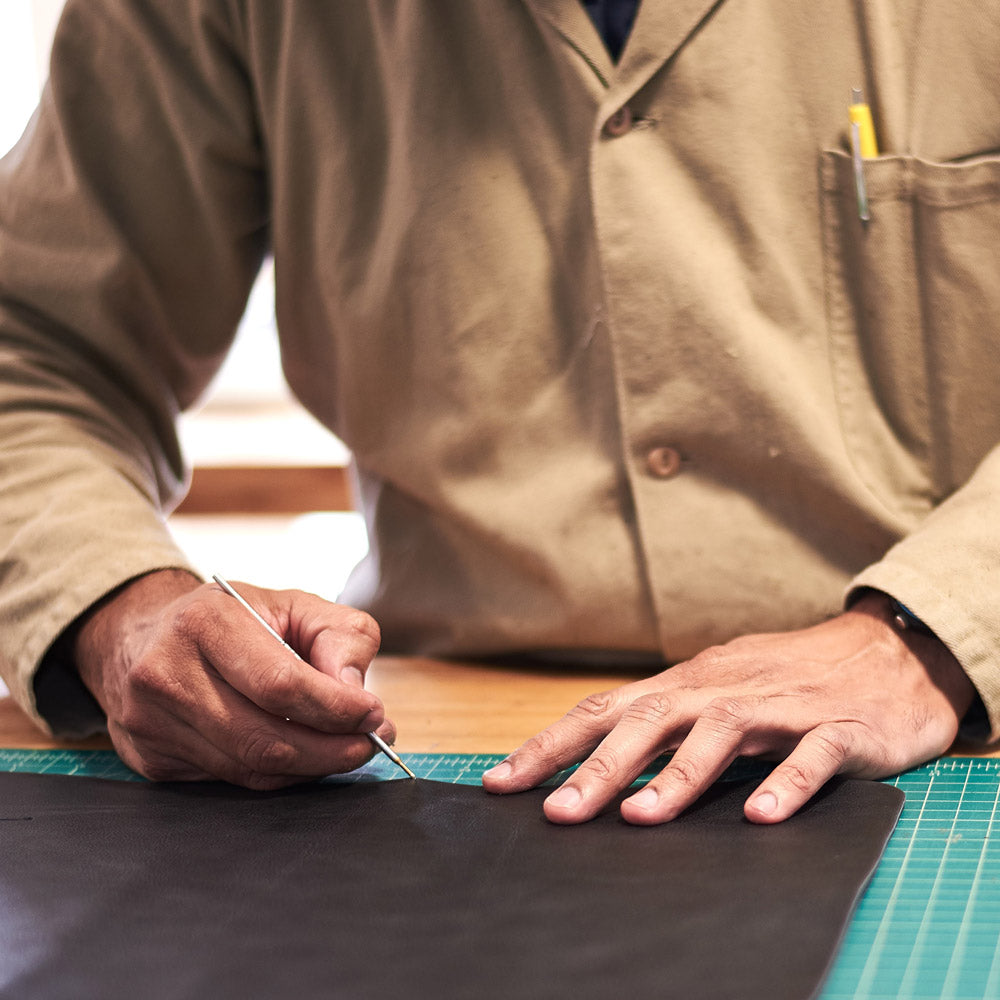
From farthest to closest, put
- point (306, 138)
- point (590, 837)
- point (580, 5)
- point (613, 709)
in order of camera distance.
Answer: point (306, 138)
point (580, 5)
point (613, 709)
point (590, 837)

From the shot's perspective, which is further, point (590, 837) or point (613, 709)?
point (613, 709)

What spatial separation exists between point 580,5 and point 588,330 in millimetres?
254

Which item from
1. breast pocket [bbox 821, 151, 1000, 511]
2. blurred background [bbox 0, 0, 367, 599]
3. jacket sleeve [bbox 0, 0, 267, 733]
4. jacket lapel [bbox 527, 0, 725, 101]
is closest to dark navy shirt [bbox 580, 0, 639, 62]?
jacket lapel [bbox 527, 0, 725, 101]

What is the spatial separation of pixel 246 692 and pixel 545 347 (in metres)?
0.41

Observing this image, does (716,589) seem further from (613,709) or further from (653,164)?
(653,164)

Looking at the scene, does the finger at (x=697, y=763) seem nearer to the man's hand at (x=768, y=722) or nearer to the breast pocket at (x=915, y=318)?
the man's hand at (x=768, y=722)

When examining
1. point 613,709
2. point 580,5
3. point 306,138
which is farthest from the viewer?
point 306,138

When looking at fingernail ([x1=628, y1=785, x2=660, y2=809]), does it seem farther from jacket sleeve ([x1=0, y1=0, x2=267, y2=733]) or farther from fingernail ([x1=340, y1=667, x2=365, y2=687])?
jacket sleeve ([x1=0, y1=0, x2=267, y2=733])

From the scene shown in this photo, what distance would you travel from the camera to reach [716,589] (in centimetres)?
101

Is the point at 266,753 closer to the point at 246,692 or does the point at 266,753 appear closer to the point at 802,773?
the point at 246,692

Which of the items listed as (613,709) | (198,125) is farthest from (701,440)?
(198,125)

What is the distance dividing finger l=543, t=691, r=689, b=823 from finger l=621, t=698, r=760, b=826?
0.05 ft

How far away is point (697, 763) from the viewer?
29.2 inches

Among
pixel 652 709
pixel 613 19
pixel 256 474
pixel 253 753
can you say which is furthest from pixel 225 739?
pixel 256 474
